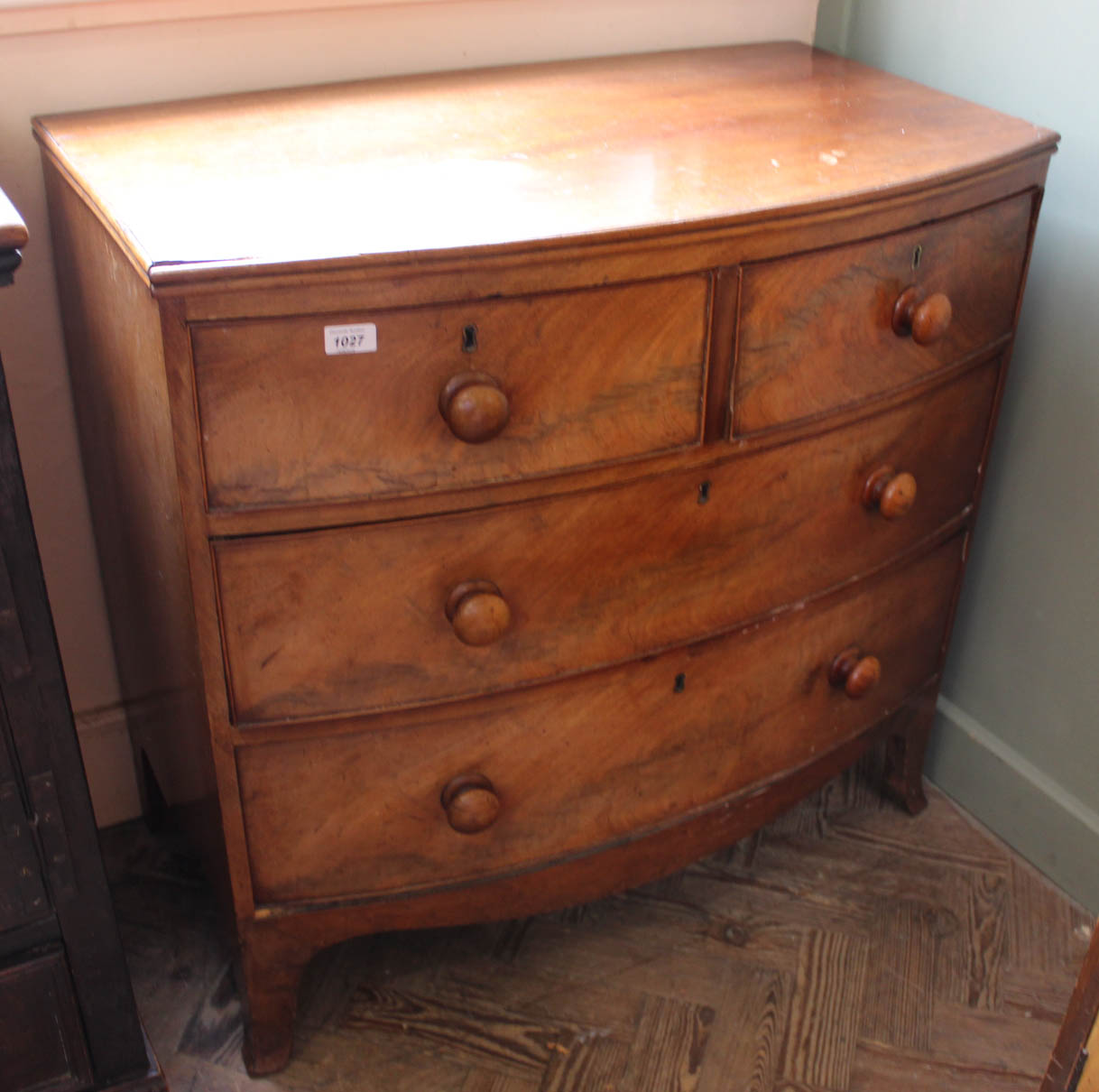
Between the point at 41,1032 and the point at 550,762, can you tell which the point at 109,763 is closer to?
the point at 41,1032

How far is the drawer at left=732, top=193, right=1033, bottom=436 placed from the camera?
1.17 metres

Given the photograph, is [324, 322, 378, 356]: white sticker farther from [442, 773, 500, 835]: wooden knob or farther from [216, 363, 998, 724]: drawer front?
[442, 773, 500, 835]: wooden knob

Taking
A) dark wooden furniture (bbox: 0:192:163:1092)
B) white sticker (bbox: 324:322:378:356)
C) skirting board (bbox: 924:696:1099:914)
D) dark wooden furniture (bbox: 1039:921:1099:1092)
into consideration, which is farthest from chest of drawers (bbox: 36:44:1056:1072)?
dark wooden furniture (bbox: 1039:921:1099:1092)

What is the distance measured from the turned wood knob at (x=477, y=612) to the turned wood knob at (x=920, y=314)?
0.49 m

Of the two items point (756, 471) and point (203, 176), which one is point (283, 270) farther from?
point (756, 471)

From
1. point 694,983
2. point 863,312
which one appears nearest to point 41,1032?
point 694,983

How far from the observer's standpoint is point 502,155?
3.99ft

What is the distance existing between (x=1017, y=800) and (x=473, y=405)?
1125mm

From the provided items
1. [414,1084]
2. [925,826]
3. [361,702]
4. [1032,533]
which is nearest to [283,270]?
[361,702]

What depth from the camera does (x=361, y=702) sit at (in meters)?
1.19

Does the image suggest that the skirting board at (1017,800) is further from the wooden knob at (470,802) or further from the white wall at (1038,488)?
the wooden knob at (470,802)

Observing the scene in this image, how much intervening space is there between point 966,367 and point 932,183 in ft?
0.91

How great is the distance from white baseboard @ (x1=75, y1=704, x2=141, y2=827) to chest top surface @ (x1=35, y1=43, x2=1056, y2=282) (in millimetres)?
798

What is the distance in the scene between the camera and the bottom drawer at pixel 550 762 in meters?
1.24
